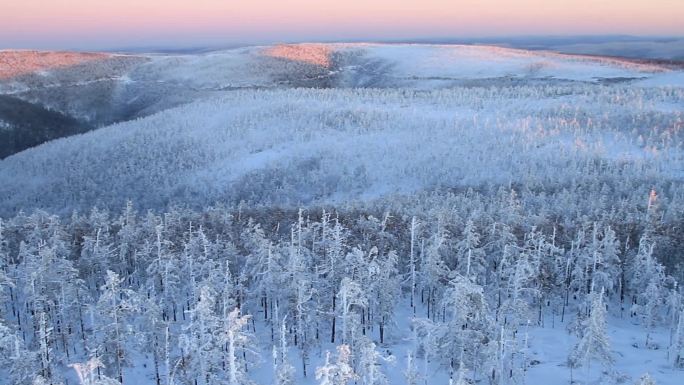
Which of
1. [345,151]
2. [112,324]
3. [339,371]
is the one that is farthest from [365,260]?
[345,151]

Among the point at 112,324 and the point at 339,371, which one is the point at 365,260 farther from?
the point at 339,371

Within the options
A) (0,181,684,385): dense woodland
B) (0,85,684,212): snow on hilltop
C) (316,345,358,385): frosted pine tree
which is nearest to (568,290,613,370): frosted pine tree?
(0,181,684,385): dense woodland

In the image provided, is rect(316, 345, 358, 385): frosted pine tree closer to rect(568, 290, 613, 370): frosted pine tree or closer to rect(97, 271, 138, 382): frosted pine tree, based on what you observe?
rect(97, 271, 138, 382): frosted pine tree

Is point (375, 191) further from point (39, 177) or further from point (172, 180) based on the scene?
point (39, 177)

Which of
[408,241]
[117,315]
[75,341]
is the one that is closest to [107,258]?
[75,341]

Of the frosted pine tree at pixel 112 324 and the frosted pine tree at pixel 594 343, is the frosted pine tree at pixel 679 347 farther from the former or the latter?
the frosted pine tree at pixel 112 324

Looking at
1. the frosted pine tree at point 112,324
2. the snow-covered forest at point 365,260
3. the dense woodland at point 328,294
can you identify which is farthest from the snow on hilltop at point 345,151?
the frosted pine tree at point 112,324
